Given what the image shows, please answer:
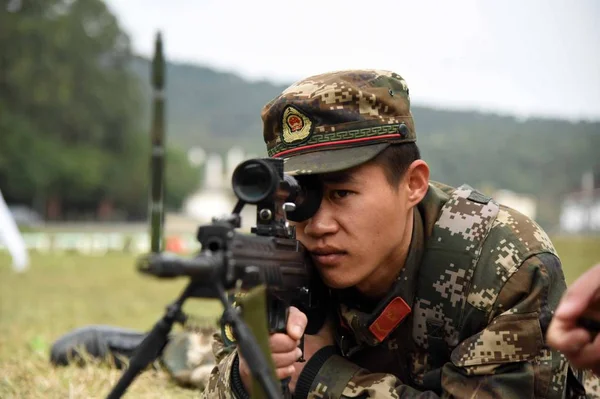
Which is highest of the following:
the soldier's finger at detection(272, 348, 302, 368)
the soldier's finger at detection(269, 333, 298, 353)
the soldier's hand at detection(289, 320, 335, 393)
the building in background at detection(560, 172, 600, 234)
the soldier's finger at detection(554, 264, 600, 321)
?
the soldier's finger at detection(554, 264, 600, 321)

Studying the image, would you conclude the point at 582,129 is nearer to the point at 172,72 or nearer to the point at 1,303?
the point at 1,303

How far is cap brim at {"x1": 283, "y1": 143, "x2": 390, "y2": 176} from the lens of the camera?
106 inches

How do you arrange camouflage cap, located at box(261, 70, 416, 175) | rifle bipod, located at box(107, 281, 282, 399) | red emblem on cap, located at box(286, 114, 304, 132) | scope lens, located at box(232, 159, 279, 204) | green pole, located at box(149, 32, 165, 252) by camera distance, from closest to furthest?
rifle bipod, located at box(107, 281, 282, 399), scope lens, located at box(232, 159, 279, 204), camouflage cap, located at box(261, 70, 416, 175), red emblem on cap, located at box(286, 114, 304, 132), green pole, located at box(149, 32, 165, 252)

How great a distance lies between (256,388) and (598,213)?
229 ft

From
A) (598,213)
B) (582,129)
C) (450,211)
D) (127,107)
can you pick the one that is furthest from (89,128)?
(450,211)

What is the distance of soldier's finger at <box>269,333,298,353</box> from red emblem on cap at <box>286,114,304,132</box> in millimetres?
879

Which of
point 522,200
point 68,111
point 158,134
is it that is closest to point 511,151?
point 522,200

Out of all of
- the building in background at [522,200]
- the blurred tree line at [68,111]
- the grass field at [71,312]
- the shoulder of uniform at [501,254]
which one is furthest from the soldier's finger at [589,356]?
the building in background at [522,200]

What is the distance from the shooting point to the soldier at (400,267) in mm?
2713

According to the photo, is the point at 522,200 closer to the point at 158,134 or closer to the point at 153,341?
the point at 158,134

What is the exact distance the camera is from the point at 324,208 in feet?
9.06

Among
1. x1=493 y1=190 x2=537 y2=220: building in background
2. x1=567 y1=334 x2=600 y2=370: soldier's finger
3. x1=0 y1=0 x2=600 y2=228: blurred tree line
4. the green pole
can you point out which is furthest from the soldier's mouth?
x1=493 y1=190 x2=537 y2=220: building in background

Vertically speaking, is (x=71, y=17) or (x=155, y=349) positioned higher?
(x=71, y=17)

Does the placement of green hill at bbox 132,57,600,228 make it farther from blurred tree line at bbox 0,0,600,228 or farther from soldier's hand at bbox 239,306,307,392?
soldier's hand at bbox 239,306,307,392
